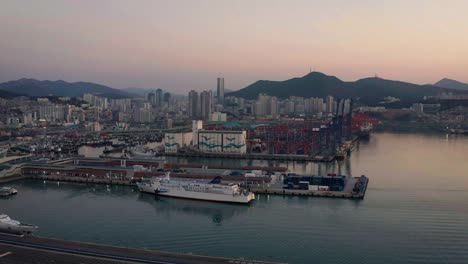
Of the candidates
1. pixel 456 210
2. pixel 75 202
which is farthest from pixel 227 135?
pixel 456 210

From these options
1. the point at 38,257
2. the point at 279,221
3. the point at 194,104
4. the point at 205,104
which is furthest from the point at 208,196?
the point at 194,104

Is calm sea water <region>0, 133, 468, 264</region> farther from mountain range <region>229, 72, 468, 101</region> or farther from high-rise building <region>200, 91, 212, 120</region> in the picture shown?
mountain range <region>229, 72, 468, 101</region>

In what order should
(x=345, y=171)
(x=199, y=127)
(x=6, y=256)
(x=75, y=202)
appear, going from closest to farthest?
1. (x=6, y=256)
2. (x=75, y=202)
3. (x=345, y=171)
4. (x=199, y=127)

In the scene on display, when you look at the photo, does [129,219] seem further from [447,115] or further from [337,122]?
[447,115]

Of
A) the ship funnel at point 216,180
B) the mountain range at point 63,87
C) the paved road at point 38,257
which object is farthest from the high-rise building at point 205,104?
the mountain range at point 63,87

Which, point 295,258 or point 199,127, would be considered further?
point 199,127
